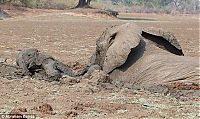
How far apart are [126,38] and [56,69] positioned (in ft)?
4.75

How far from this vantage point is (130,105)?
291 inches

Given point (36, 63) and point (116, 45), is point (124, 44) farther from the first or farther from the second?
point (36, 63)

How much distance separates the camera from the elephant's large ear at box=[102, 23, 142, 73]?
9.01 m

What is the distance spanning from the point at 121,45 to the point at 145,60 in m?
0.50

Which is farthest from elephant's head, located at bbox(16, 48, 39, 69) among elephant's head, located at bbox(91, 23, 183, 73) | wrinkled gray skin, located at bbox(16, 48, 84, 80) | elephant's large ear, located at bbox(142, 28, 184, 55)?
elephant's large ear, located at bbox(142, 28, 184, 55)

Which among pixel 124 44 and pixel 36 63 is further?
pixel 36 63

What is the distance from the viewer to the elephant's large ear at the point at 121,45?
9.01 meters

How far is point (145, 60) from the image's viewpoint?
9141mm

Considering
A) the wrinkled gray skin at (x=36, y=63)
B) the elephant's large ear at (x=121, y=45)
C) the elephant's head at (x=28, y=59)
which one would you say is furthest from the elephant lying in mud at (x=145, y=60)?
the elephant's head at (x=28, y=59)

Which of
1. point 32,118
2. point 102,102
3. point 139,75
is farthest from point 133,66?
point 32,118

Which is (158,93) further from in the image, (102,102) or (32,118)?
(32,118)

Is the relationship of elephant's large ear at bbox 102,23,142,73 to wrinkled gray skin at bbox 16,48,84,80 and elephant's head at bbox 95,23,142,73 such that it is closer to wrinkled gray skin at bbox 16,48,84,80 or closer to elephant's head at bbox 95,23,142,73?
elephant's head at bbox 95,23,142,73

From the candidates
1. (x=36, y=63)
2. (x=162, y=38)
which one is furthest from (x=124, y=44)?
(x=36, y=63)

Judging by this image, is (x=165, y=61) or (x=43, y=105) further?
(x=165, y=61)
